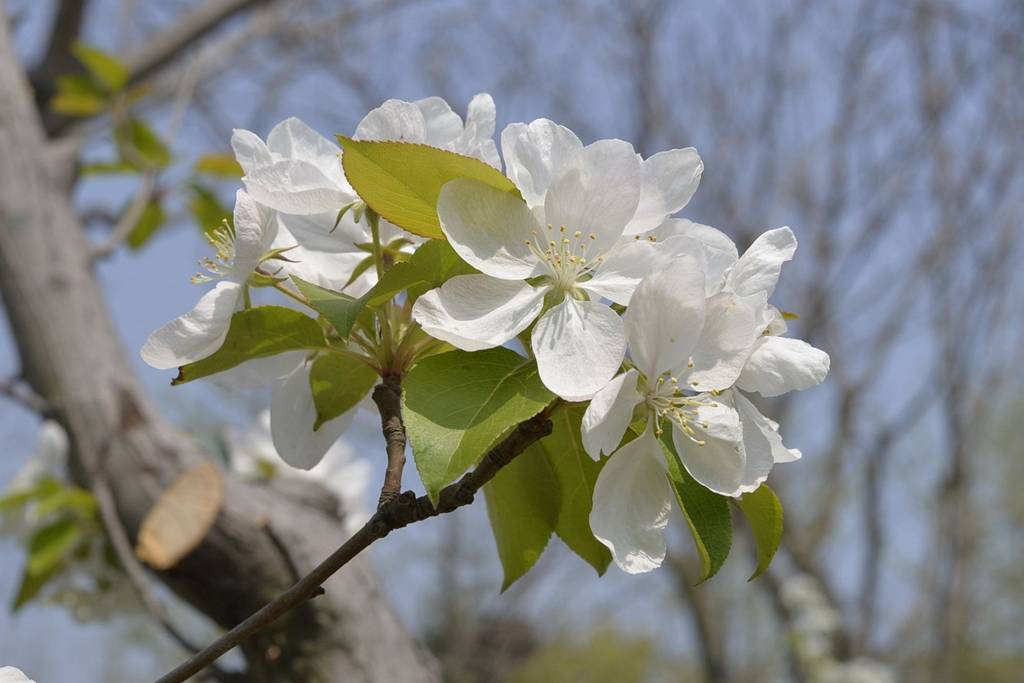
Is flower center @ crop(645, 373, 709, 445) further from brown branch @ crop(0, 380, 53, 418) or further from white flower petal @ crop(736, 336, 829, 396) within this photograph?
brown branch @ crop(0, 380, 53, 418)

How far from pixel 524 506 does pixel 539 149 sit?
0.86 ft

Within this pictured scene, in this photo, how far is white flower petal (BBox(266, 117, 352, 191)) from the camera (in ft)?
2.54

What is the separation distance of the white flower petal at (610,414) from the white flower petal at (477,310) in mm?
71

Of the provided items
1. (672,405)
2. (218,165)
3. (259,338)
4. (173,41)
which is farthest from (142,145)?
(672,405)

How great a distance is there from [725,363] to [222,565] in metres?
0.94

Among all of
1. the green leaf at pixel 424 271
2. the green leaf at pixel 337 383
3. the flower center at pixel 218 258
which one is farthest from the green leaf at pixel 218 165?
the green leaf at pixel 424 271

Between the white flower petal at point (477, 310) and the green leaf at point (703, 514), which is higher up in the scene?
the white flower petal at point (477, 310)

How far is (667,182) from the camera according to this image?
0.68m

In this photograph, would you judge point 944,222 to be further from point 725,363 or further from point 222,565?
point 725,363

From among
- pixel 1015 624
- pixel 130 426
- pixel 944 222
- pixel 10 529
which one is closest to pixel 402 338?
pixel 130 426

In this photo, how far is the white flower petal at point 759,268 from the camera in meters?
0.67

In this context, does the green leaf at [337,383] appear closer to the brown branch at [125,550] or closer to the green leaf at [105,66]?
the brown branch at [125,550]

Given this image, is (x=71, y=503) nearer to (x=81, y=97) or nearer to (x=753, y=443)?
(x=81, y=97)

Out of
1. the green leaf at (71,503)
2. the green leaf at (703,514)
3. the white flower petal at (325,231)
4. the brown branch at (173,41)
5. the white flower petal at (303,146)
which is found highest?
the white flower petal at (303,146)
